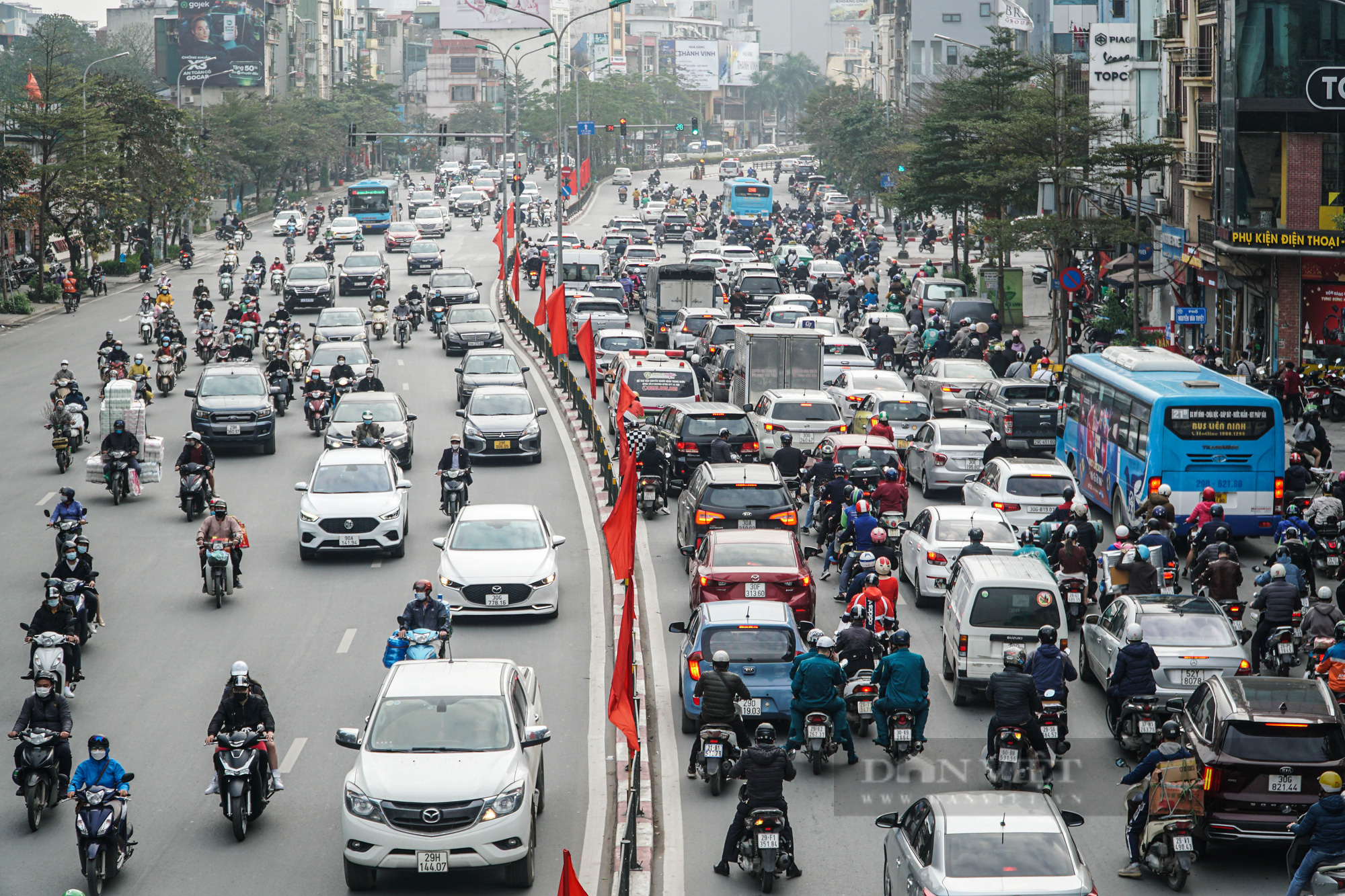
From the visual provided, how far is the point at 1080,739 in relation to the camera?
1708 cm

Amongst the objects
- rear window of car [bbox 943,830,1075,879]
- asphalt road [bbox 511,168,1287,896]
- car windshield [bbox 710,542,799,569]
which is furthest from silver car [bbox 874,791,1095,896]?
car windshield [bbox 710,542,799,569]

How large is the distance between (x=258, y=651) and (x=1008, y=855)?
39.4 feet

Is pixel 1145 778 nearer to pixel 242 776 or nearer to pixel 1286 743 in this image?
pixel 1286 743

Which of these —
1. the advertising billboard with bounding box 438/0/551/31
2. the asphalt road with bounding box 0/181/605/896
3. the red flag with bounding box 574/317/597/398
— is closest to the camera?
the asphalt road with bounding box 0/181/605/896

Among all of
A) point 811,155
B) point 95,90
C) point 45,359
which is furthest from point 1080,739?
point 811,155

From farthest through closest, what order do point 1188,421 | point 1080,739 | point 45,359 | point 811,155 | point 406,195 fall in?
point 811,155, point 406,195, point 45,359, point 1188,421, point 1080,739

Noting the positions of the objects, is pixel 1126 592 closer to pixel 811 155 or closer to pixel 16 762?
pixel 16 762

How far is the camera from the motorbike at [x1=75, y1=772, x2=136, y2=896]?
42.6 ft

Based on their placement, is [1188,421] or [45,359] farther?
Result: [45,359]

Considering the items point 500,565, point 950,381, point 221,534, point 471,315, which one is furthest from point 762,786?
point 471,315

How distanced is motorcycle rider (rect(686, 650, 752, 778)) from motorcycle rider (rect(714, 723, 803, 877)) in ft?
5.62

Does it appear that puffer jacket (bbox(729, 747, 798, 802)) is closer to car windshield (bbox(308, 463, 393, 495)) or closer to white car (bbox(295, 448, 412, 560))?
white car (bbox(295, 448, 412, 560))

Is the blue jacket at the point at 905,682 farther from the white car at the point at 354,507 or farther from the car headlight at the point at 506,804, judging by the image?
the white car at the point at 354,507

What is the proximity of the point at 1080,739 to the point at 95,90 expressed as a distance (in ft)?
202
